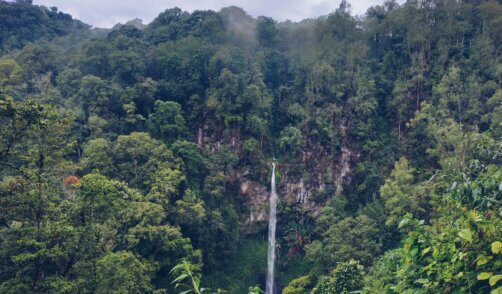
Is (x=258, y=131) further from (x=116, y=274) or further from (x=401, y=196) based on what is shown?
(x=116, y=274)

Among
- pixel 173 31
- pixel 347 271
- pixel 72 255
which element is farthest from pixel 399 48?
pixel 72 255

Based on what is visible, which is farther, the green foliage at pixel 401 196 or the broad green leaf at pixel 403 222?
the green foliage at pixel 401 196

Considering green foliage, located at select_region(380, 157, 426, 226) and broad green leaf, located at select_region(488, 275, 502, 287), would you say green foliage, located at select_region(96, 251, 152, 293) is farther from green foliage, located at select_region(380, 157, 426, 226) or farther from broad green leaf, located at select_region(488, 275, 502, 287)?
broad green leaf, located at select_region(488, 275, 502, 287)

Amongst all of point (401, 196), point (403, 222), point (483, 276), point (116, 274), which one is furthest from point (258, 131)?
point (483, 276)

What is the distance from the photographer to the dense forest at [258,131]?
42.5 ft

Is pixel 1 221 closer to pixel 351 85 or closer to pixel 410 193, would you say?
pixel 410 193

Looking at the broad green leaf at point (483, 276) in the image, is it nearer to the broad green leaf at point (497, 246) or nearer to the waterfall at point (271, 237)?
the broad green leaf at point (497, 246)

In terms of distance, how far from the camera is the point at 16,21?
26.0 m

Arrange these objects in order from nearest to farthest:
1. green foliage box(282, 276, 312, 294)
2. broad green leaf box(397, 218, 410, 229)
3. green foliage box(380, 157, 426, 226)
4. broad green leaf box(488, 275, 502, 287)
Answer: broad green leaf box(488, 275, 502, 287) < broad green leaf box(397, 218, 410, 229) < green foliage box(282, 276, 312, 294) < green foliage box(380, 157, 426, 226)

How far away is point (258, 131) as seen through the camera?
18.6m

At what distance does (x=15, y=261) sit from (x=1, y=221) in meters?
0.86

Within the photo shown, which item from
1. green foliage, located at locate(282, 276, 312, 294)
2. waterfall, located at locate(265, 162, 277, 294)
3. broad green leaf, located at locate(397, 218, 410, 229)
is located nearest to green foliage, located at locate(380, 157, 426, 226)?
green foliage, located at locate(282, 276, 312, 294)

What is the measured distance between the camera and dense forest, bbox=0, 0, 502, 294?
13.0m

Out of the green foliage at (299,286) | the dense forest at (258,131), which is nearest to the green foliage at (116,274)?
the dense forest at (258,131)
